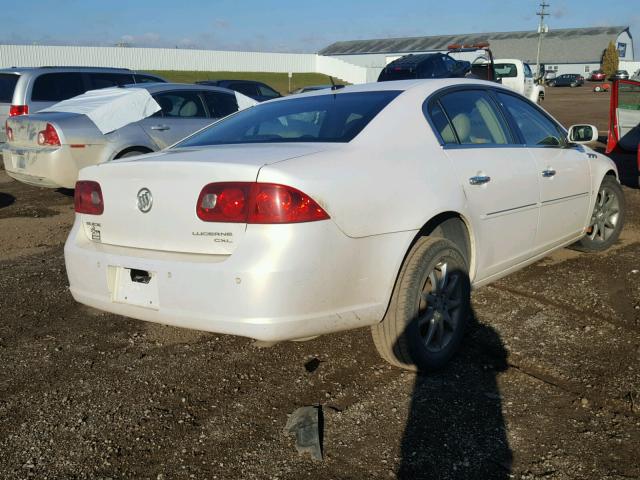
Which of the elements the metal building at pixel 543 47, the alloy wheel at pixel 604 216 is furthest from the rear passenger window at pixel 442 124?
the metal building at pixel 543 47

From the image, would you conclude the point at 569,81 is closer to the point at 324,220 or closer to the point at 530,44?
the point at 530,44

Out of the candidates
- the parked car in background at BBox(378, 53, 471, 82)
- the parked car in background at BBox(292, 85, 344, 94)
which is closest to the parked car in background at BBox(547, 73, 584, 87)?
the parked car in background at BBox(378, 53, 471, 82)

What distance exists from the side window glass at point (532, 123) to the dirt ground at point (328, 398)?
111cm

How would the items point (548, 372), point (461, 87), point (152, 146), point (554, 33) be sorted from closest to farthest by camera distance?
point (548, 372), point (461, 87), point (152, 146), point (554, 33)

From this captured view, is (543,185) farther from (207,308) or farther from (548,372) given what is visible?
(207,308)

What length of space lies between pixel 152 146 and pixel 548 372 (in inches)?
243

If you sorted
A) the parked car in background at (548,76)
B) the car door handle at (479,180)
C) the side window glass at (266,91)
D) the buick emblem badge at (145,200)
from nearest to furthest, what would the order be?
the buick emblem badge at (145,200)
the car door handle at (479,180)
the side window glass at (266,91)
the parked car in background at (548,76)

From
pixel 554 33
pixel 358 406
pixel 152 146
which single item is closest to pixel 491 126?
pixel 358 406

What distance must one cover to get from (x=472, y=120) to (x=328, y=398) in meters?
1.99

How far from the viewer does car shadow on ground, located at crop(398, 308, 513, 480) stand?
9.06 feet

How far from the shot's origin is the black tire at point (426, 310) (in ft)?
11.0

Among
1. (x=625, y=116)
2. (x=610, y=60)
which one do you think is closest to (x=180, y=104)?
(x=625, y=116)

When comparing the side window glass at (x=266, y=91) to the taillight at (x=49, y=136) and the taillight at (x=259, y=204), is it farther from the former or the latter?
the taillight at (x=259, y=204)

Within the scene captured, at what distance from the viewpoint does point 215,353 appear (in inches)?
157
